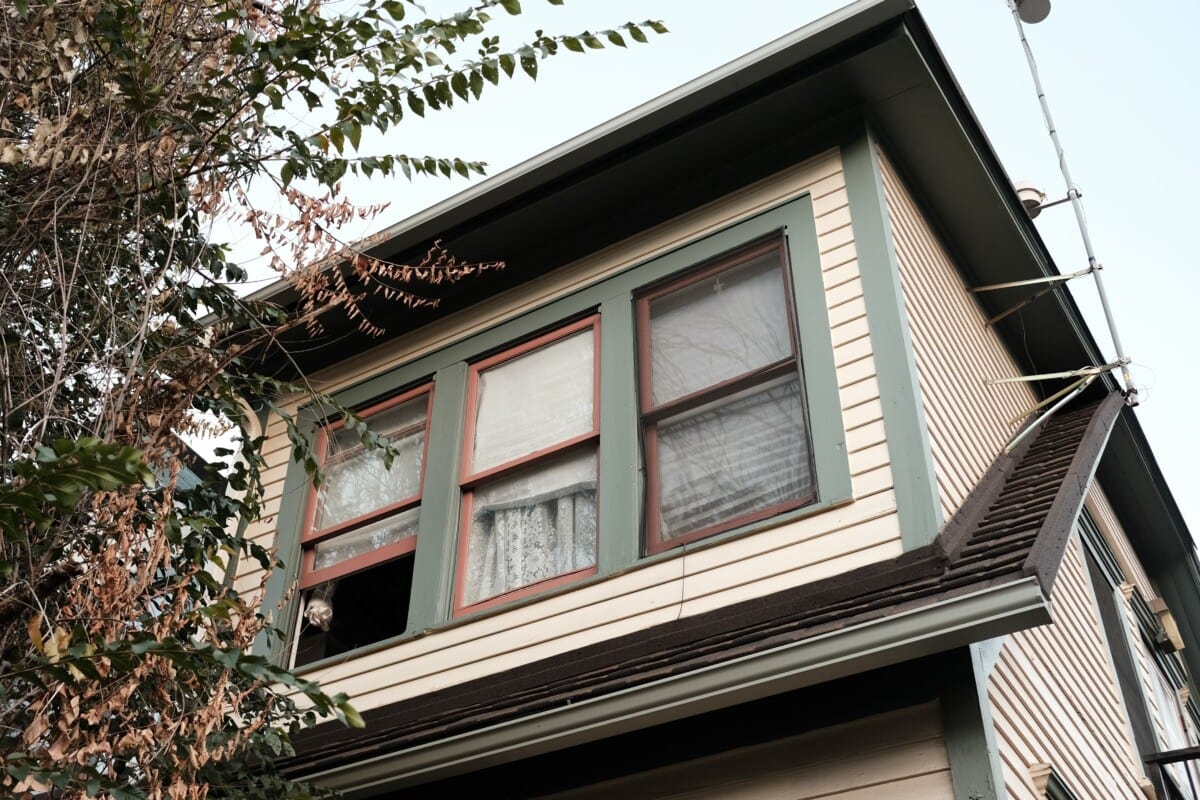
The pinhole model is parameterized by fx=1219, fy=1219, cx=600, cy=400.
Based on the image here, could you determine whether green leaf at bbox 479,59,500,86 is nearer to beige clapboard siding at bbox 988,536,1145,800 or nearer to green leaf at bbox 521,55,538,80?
green leaf at bbox 521,55,538,80

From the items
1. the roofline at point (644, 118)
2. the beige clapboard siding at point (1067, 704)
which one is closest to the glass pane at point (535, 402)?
the roofline at point (644, 118)

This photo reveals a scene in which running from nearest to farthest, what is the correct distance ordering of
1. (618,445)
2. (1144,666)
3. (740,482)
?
(740,482) < (618,445) < (1144,666)

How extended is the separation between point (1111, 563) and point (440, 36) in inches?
244

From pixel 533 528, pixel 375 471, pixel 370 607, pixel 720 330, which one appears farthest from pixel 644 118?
pixel 370 607

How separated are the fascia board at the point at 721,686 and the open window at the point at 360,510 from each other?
163 centimetres

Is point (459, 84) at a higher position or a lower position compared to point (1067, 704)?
higher

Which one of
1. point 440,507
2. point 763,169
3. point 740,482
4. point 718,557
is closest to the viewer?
point 718,557

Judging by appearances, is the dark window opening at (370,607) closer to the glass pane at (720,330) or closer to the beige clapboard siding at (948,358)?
the glass pane at (720,330)

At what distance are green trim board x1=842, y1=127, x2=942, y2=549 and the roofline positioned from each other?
21.6 inches

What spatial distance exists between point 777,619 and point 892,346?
4.75ft

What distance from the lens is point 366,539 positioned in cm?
713

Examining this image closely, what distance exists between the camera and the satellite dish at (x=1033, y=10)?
820 centimetres

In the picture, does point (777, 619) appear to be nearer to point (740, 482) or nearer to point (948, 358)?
point (740, 482)

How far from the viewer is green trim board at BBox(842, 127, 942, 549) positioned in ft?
16.6
